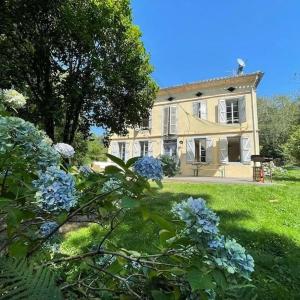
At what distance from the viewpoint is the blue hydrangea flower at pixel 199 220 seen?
94 centimetres

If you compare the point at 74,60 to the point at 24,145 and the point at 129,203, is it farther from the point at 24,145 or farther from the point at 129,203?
the point at 129,203

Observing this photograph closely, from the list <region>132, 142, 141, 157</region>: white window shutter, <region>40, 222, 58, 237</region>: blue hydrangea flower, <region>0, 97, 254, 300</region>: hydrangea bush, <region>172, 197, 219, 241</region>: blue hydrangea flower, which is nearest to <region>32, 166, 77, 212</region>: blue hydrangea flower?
<region>0, 97, 254, 300</region>: hydrangea bush

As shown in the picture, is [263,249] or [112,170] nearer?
[112,170]

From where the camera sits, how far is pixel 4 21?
806cm

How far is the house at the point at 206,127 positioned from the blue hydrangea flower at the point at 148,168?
15.9m

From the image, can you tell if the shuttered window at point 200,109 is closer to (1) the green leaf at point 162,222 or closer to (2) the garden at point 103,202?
(2) the garden at point 103,202

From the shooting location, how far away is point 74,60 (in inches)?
411

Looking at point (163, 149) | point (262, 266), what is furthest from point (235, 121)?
point (262, 266)

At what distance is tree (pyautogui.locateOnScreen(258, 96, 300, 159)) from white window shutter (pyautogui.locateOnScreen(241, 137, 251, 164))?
13676 mm

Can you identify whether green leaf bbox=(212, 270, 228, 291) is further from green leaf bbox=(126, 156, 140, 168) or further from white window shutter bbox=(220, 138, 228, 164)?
white window shutter bbox=(220, 138, 228, 164)

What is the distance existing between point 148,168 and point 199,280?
429 millimetres

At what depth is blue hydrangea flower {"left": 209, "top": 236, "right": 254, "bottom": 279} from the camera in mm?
933

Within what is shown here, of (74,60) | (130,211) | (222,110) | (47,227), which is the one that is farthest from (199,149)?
(130,211)

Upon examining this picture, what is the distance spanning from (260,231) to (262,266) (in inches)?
61.6
